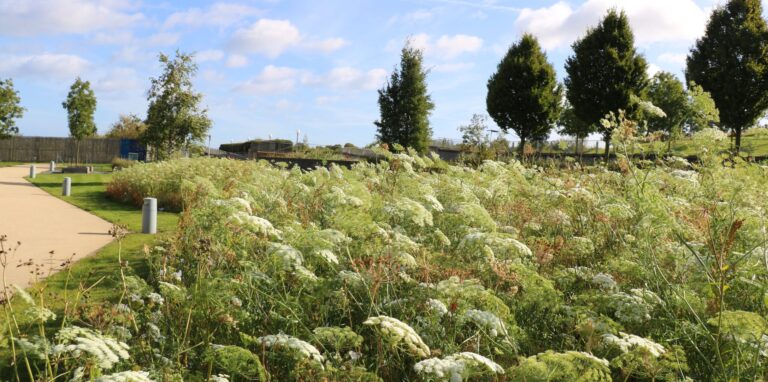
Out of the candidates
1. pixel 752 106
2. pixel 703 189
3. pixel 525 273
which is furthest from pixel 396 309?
pixel 752 106

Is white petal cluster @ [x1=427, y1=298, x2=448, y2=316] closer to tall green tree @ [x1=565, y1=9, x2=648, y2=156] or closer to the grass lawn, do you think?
the grass lawn

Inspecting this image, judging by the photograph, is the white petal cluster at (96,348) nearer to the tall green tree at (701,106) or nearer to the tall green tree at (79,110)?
the tall green tree at (701,106)

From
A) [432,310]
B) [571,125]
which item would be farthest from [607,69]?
[432,310]

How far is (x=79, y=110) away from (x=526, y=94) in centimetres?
2933

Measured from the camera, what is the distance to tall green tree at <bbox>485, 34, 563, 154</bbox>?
26234 mm

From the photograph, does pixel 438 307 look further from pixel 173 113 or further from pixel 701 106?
pixel 173 113

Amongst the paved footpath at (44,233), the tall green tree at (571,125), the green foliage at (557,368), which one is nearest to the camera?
the green foliage at (557,368)

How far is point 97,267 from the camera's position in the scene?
658cm

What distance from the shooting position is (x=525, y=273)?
3068mm

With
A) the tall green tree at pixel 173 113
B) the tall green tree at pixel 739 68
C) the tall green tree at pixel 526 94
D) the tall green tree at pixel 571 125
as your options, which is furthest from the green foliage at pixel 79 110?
the tall green tree at pixel 739 68

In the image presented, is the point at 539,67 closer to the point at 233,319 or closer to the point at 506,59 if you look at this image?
the point at 506,59

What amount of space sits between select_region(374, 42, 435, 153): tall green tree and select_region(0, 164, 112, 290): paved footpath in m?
17.6

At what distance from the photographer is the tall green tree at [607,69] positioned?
80.3 ft

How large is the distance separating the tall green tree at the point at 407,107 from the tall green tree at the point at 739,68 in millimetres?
13189
